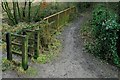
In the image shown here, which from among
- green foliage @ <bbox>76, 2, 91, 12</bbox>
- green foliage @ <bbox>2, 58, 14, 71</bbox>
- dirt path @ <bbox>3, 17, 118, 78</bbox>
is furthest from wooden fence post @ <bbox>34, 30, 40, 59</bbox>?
green foliage @ <bbox>76, 2, 91, 12</bbox>

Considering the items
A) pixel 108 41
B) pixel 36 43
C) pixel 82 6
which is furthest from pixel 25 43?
pixel 82 6

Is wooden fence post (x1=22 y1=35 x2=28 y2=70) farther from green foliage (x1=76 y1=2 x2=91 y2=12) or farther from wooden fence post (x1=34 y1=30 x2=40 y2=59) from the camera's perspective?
green foliage (x1=76 y1=2 x2=91 y2=12)

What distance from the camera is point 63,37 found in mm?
14305

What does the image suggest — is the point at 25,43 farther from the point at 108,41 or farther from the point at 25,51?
the point at 108,41

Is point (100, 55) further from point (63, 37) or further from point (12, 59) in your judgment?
point (12, 59)

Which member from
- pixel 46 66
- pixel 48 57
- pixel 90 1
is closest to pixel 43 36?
pixel 48 57

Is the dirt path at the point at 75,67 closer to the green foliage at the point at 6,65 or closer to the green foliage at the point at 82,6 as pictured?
the green foliage at the point at 6,65

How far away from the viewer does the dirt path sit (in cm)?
899

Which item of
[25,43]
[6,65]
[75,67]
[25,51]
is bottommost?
[75,67]

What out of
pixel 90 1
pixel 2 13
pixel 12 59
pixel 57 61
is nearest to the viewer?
pixel 12 59

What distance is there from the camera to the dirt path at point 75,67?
8992 mm

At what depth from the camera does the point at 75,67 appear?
9.75 meters

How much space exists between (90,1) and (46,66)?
1898 centimetres

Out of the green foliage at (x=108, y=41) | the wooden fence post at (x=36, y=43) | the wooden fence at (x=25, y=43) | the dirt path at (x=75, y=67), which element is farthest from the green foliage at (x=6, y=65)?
the green foliage at (x=108, y=41)
